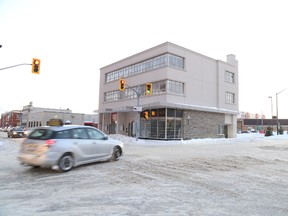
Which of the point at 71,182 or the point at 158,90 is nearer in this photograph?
the point at 71,182

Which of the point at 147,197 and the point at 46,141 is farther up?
the point at 46,141

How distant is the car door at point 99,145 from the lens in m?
9.85

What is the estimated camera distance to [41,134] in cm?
859

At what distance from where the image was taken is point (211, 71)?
34.8 m

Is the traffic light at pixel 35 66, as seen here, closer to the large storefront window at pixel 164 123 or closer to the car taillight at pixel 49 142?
the car taillight at pixel 49 142

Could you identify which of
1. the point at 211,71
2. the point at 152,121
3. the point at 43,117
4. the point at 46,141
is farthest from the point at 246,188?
the point at 43,117

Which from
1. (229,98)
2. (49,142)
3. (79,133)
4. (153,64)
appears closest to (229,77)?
(229,98)

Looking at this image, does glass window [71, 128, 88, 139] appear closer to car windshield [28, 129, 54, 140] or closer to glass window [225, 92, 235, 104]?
car windshield [28, 129, 54, 140]

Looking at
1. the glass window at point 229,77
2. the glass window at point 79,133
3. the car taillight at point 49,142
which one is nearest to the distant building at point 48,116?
the glass window at point 229,77

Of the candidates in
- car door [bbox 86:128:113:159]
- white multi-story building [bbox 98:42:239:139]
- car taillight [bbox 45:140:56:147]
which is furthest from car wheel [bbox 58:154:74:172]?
white multi-story building [bbox 98:42:239:139]

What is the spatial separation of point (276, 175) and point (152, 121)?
21.8 meters

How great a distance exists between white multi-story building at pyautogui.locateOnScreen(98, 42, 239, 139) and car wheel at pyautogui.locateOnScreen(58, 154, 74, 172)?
16686mm

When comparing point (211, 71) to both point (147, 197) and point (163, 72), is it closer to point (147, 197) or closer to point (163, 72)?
point (163, 72)

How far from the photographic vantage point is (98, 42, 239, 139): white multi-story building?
95.2ft
